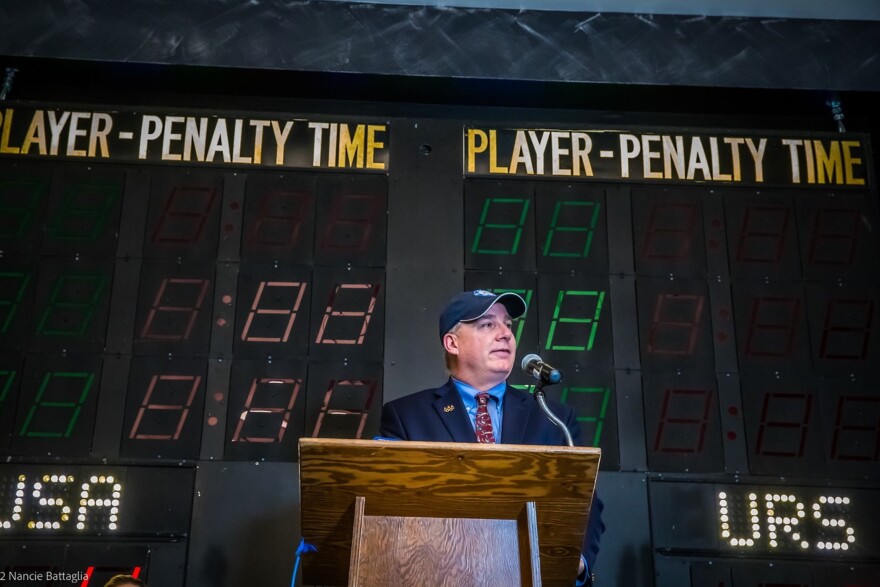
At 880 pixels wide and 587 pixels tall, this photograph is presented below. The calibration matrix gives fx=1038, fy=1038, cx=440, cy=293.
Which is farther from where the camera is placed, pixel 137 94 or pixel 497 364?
pixel 137 94

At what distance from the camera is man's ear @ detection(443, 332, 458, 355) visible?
142 inches

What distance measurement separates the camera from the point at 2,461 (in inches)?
168

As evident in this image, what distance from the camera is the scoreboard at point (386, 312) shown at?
14.2ft

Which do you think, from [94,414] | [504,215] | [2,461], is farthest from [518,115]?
[2,461]

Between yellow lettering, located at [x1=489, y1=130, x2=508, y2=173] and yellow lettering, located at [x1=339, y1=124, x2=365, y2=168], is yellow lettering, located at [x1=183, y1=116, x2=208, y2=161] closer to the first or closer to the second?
yellow lettering, located at [x1=339, y1=124, x2=365, y2=168]

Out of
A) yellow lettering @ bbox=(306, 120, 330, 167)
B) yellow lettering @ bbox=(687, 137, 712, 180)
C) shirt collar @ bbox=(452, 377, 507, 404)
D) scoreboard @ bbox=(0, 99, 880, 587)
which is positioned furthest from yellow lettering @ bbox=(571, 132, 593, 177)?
shirt collar @ bbox=(452, 377, 507, 404)

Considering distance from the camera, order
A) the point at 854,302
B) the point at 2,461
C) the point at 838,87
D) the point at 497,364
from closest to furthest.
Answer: the point at 497,364 → the point at 2,461 → the point at 854,302 → the point at 838,87

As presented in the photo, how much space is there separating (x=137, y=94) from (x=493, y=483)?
133 inches

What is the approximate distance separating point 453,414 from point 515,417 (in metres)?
0.20

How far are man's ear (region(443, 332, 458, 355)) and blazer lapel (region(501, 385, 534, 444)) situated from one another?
0.23m

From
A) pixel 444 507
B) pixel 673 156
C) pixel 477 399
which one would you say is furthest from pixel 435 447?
pixel 673 156

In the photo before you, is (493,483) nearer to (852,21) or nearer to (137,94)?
(137,94)

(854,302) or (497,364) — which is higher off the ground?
(854,302)

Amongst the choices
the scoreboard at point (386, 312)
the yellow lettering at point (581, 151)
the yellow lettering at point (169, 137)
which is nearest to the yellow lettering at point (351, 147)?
the scoreboard at point (386, 312)
